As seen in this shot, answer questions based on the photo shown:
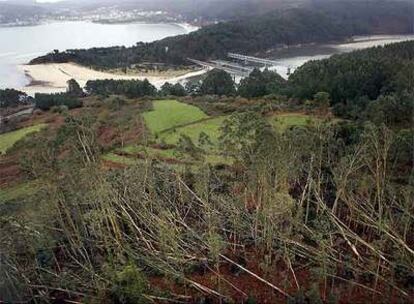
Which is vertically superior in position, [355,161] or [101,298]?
[355,161]

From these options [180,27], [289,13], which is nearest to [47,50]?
[289,13]

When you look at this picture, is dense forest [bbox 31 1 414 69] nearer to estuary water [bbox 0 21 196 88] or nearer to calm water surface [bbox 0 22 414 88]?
calm water surface [bbox 0 22 414 88]

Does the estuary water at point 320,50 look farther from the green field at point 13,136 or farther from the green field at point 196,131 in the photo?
the green field at point 196,131

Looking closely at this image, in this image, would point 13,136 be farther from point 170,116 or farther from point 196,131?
point 196,131

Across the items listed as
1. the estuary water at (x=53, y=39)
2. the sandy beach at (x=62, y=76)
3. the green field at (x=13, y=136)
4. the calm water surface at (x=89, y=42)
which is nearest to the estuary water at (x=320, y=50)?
the calm water surface at (x=89, y=42)

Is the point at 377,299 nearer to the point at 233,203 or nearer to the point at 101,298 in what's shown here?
the point at 233,203

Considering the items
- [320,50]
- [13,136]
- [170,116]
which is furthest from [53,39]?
[170,116]
